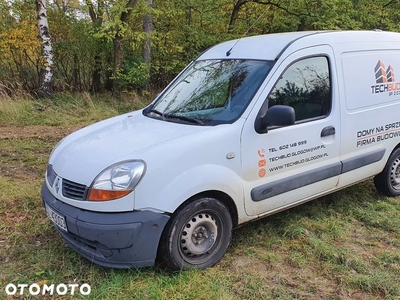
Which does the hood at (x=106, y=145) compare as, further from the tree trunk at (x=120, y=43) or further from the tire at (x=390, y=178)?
the tree trunk at (x=120, y=43)

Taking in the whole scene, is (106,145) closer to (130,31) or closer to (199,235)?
(199,235)

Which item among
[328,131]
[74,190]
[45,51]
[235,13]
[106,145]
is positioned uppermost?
[235,13]

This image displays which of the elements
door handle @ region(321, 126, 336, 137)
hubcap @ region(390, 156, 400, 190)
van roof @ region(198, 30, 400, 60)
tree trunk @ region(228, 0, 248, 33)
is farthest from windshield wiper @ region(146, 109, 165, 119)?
tree trunk @ region(228, 0, 248, 33)

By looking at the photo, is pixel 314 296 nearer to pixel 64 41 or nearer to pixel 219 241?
pixel 219 241

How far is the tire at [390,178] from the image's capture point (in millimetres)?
4789

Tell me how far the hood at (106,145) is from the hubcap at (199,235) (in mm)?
705

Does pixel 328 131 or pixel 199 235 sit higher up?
pixel 328 131

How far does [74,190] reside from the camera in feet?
9.85

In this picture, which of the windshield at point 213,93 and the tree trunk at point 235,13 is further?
the tree trunk at point 235,13

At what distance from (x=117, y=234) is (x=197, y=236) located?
0.71 meters

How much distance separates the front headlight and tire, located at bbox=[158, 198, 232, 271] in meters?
0.44

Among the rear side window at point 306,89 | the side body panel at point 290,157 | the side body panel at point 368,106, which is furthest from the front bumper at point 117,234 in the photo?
the side body panel at point 368,106

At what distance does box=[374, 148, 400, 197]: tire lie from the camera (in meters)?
4.79

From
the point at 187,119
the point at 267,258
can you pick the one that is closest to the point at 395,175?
the point at 267,258
